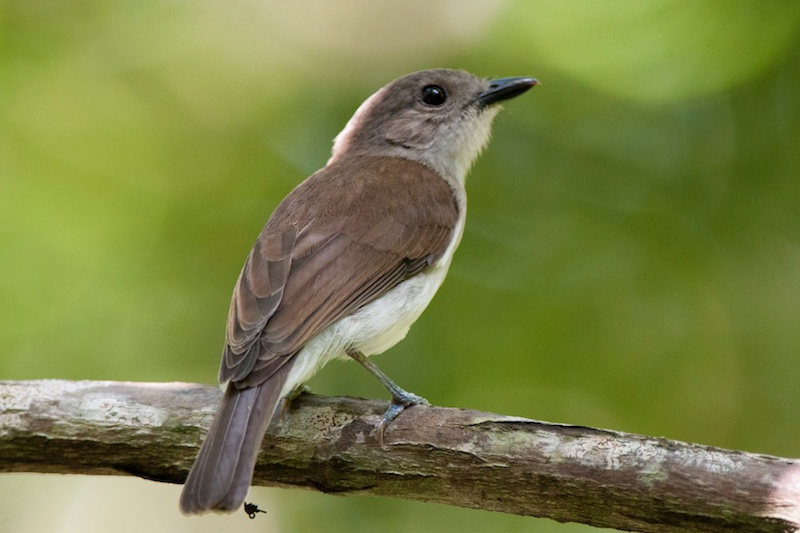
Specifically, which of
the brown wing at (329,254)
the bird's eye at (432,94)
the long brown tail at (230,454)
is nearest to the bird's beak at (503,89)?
the bird's eye at (432,94)

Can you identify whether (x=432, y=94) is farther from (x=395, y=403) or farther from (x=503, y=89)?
(x=395, y=403)

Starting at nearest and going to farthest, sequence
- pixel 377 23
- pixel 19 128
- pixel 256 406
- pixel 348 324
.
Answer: pixel 256 406 < pixel 348 324 < pixel 19 128 < pixel 377 23

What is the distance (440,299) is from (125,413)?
238cm

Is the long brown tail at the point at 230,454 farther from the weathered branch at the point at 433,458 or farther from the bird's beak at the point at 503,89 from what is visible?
the bird's beak at the point at 503,89

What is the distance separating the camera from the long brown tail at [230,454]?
9.79ft

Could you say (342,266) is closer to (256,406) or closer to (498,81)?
(256,406)

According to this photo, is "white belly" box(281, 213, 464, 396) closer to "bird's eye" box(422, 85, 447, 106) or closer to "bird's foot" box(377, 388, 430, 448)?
"bird's foot" box(377, 388, 430, 448)

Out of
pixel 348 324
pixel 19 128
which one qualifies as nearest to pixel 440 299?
pixel 348 324

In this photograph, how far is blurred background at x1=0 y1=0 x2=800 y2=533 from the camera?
202 inches

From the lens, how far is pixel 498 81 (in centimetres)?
519

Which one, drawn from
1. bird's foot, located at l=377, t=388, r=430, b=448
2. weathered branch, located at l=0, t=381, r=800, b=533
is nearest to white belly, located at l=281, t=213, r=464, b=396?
weathered branch, located at l=0, t=381, r=800, b=533

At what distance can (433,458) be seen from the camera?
128 inches

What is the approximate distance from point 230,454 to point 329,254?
111 centimetres

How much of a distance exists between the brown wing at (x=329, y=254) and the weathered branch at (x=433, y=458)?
0.28m
